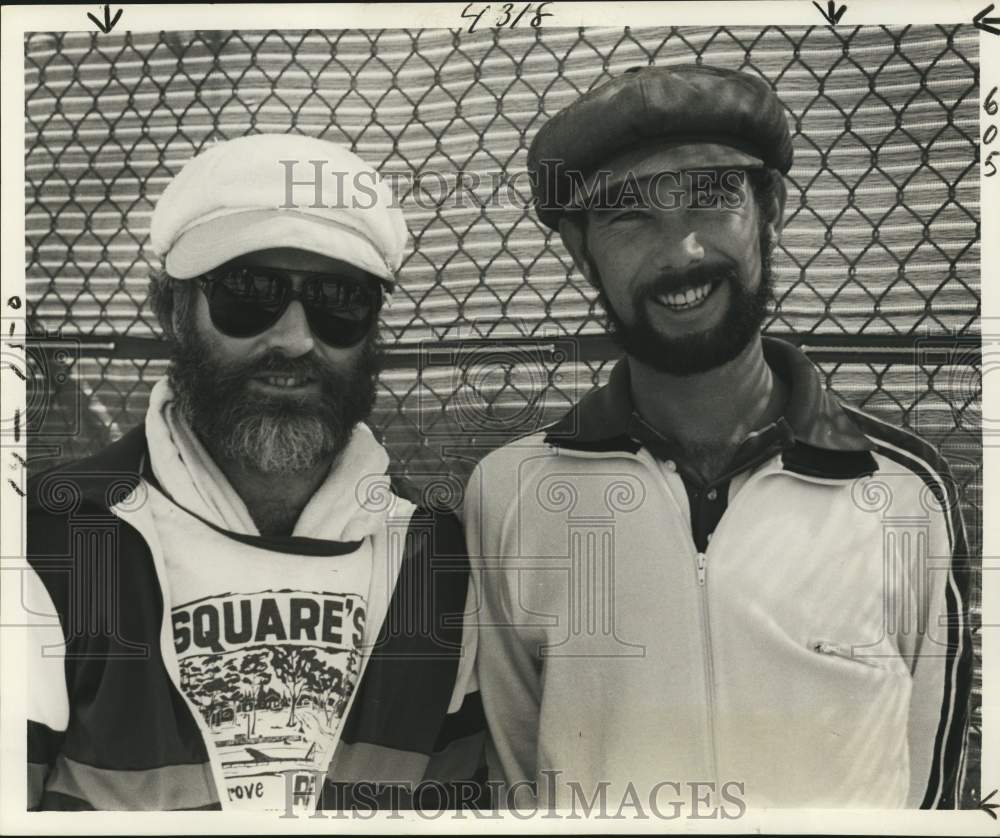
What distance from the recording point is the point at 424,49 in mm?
3877

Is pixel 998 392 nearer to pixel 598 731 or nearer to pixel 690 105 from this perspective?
pixel 690 105

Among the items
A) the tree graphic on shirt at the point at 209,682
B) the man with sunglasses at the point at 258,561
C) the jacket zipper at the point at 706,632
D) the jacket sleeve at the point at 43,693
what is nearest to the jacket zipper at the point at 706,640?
the jacket zipper at the point at 706,632

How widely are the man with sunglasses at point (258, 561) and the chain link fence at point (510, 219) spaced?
0.14m

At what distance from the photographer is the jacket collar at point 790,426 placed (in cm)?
377

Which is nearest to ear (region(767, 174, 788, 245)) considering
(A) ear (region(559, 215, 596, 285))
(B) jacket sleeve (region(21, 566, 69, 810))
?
(A) ear (region(559, 215, 596, 285))

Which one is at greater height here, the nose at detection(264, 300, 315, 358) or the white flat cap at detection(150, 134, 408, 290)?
the white flat cap at detection(150, 134, 408, 290)

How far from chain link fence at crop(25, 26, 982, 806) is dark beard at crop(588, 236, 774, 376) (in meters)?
0.06

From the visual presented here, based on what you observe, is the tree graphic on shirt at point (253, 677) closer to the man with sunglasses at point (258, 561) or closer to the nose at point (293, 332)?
the man with sunglasses at point (258, 561)

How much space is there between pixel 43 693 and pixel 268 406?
4.13 feet

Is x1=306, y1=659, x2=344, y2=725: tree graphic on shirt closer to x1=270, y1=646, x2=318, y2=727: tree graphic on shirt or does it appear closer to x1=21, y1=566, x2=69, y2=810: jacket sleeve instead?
x1=270, y1=646, x2=318, y2=727: tree graphic on shirt

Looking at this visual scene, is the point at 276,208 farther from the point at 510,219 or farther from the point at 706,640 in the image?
the point at 706,640

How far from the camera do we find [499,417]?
3.86 m

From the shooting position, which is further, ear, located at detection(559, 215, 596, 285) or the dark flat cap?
ear, located at detection(559, 215, 596, 285)

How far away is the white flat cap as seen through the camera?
146 inches
